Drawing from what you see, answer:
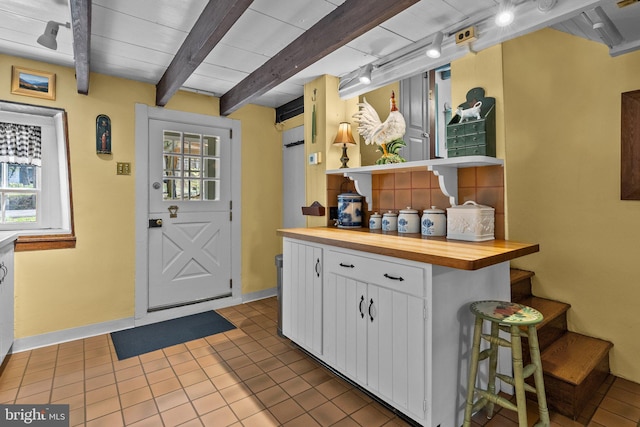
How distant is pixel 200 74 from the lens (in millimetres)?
2938

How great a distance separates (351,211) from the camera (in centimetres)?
275

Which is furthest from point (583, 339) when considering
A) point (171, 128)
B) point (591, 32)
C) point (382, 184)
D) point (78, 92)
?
point (78, 92)

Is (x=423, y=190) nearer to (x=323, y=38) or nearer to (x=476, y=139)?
(x=476, y=139)

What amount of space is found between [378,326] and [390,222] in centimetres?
93

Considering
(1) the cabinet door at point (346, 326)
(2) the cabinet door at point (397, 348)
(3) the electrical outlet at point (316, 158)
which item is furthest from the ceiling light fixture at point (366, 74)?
(2) the cabinet door at point (397, 348)

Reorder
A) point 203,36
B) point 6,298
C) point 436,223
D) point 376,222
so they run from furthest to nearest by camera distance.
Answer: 1. point 376,222
2. point 6,298
3. point 436,223
4. point 203,36

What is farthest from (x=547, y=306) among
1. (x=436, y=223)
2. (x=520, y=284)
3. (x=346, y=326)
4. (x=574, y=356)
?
(x=346, y=326)

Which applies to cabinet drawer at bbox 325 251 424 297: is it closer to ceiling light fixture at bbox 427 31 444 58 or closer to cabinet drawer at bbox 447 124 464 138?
cabinet drawer at bbox 447 124 464 138

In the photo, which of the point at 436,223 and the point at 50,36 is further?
the point at 436,223

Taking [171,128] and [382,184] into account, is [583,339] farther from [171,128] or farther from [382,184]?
[171,128]

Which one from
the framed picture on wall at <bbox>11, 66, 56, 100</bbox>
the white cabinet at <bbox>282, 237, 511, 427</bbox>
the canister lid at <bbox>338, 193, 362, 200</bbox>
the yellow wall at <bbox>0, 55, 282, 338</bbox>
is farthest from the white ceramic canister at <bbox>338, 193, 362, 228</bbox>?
the framed picture on wall at <bbox>11, 66, 56, 100</bbox>

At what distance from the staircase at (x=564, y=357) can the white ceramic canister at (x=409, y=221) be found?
28.9 inches

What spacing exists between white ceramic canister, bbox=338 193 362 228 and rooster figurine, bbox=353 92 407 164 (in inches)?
15.7

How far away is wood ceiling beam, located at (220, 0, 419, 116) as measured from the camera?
5.45 ft
